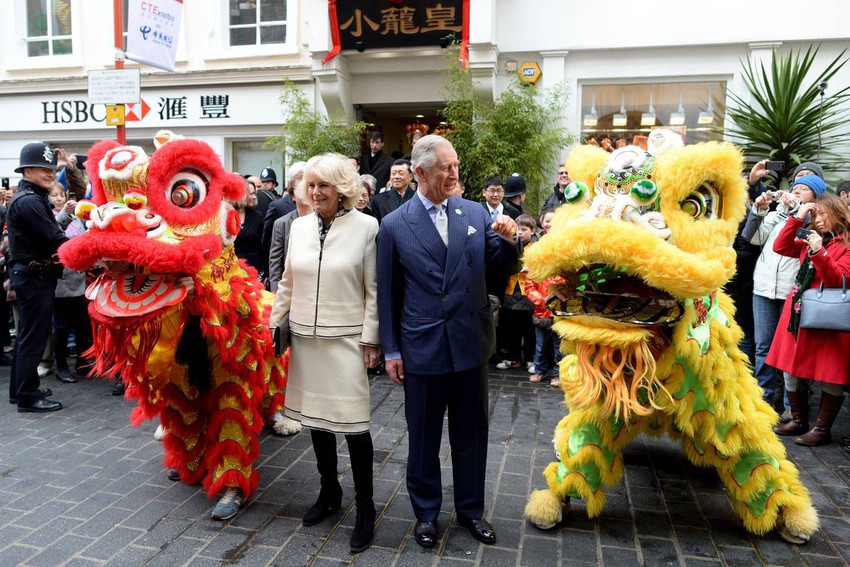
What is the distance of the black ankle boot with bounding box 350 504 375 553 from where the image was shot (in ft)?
10.6

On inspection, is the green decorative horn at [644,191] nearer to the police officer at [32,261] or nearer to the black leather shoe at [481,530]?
the black leather shoe at [481,530]

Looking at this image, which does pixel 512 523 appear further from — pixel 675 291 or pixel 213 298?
pixel 213 298

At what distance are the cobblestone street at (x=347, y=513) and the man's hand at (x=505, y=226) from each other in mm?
1586

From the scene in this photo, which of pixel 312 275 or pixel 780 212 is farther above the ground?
pixel 780 212

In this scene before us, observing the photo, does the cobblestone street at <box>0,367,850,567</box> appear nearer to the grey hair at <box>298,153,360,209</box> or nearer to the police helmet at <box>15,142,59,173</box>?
the grey hair at <box>298,153,360,209</box>

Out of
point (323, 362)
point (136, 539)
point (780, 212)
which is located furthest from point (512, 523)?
point (780, 212)

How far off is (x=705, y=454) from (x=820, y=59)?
7.38 m

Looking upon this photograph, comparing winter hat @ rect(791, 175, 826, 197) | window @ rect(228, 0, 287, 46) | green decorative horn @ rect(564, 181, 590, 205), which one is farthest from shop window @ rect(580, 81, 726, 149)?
green decorative horn @ rect(564, 181, 590, 205)

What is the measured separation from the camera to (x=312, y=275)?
3.27 m

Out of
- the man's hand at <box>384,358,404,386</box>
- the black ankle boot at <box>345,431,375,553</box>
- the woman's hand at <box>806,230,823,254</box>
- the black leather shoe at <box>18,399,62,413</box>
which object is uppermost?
the woman's hand at <box>806,230,823,254</box>

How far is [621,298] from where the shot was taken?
292 centimetres

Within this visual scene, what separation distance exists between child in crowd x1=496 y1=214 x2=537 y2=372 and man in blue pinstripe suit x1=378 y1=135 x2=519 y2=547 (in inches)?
131

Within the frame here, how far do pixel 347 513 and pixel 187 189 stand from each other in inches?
78.8

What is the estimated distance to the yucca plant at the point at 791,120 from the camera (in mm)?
7660
